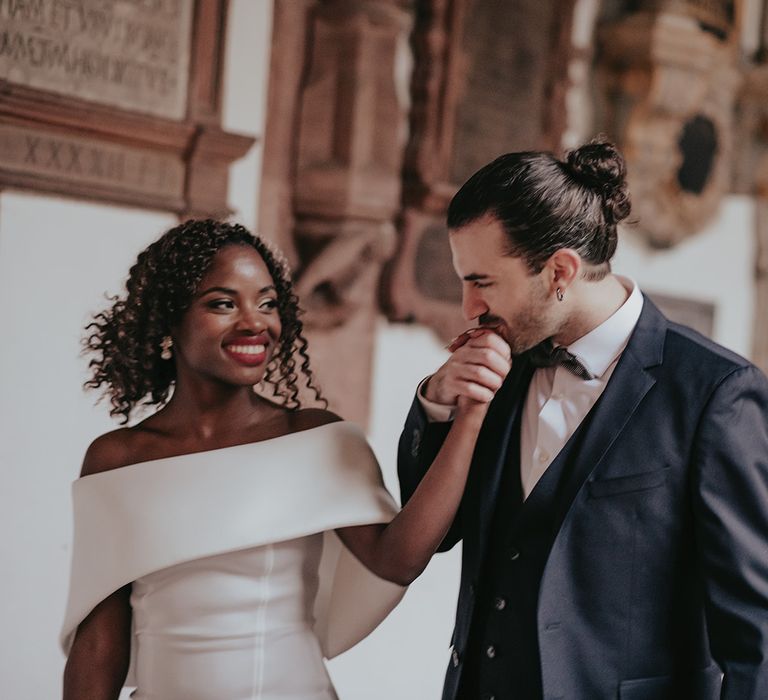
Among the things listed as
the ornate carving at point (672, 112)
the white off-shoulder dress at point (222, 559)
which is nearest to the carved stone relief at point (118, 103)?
the white off-shoulder dress at point (222, 559)

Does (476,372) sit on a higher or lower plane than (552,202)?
lower

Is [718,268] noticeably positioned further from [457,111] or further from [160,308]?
[160,308]

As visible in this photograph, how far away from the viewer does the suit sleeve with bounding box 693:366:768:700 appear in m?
1.98

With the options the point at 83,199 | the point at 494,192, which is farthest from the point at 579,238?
the point at 83,199

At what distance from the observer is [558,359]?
224cm

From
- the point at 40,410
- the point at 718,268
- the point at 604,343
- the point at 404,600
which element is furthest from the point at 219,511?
the point at 718,268

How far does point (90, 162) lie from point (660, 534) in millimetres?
2528

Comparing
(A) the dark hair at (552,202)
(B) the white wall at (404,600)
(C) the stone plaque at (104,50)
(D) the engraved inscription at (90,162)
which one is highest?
(C) the stone plaque at (104,50)

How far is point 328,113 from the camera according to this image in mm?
4766

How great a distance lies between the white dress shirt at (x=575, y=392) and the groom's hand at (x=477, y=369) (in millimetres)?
70

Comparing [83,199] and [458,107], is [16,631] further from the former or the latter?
[458,107]

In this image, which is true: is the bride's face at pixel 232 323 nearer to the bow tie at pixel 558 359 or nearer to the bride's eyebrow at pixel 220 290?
the bride's eyebrow at pixel 220 290

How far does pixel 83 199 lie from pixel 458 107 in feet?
7.07

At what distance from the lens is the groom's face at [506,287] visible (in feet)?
7.26
